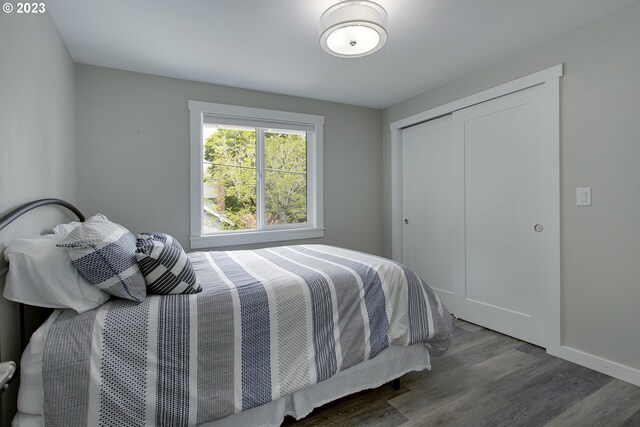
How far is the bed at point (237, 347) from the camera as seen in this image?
109 centimetres

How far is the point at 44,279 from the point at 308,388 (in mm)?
1249

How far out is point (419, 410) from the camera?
1.68m

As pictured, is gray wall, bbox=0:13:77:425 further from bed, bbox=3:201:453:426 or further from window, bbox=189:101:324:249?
window, bbox=189:101:324:249

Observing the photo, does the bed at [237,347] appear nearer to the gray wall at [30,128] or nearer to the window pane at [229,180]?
the gray wall at [30,128]

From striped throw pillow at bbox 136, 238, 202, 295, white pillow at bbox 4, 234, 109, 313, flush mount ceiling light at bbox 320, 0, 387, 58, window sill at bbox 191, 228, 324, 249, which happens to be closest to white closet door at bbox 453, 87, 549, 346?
flush mount ceiling light at bbox 320, 0, 387, 58

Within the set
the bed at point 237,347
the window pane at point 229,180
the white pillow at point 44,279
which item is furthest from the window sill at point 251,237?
the white pillow at point 44,279

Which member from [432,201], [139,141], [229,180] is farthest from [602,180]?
[139,141]

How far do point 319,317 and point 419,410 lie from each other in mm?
784

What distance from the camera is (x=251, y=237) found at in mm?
3229

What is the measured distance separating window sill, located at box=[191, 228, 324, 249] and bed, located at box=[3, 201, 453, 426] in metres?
1.03

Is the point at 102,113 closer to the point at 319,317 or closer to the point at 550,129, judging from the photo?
the point at 319,317

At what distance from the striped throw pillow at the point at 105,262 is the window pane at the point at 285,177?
2.11 m

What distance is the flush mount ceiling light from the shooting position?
1.62 m

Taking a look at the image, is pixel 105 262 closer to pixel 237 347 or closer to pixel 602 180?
pixel 237 347
